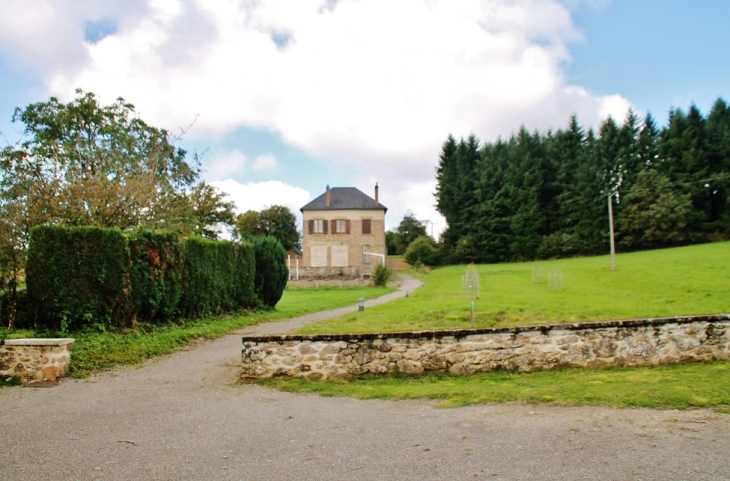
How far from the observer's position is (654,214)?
1789 inches

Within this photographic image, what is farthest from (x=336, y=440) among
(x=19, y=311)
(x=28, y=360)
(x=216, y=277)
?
(x=216, y=277)

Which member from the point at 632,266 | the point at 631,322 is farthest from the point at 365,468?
the point at 632,266

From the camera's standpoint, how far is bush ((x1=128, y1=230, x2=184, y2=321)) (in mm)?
12008

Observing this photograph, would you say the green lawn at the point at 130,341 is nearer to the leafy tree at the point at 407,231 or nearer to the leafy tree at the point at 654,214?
the leafy tree at the point at 654,214

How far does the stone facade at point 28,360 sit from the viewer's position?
26.6 feet

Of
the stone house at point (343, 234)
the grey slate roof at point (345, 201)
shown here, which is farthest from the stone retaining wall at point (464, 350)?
the grey slate roof at point (345, 201)

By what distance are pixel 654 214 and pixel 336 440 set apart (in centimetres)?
4837

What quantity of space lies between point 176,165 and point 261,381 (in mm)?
23439

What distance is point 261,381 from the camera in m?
7.87

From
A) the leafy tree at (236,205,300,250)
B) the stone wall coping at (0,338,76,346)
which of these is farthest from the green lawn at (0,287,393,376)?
the leafy tree at (236,205,300,250)

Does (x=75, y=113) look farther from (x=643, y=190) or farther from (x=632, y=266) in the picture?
(x=643, y=190)

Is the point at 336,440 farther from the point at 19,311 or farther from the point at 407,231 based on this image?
the point at 407,231

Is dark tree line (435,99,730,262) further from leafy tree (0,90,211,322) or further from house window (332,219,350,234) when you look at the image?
leafy tree (0,90,211,322)

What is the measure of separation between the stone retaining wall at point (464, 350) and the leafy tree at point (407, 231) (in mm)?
61094
